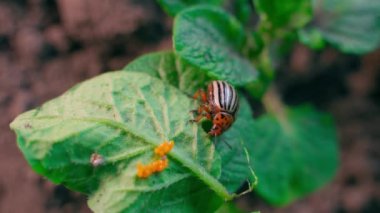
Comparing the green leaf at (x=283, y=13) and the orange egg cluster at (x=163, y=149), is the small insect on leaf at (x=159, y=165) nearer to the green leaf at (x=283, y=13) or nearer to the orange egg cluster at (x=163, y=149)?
the orange egg cluster at (x=163, y=149)

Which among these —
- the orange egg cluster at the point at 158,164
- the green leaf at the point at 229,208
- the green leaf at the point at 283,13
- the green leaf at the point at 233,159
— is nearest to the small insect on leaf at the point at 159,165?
the orange egg cluster at the point at 158,164

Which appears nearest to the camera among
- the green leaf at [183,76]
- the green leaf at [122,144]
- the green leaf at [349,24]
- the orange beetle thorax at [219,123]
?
the green leaf at [122,144]

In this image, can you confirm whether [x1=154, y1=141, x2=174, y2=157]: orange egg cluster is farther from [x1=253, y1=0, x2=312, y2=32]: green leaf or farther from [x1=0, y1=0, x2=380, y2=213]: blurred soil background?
[x1=253, y1=0, x2=312, y2=32]: green leaf

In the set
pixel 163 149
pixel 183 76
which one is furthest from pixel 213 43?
pixel 163 149

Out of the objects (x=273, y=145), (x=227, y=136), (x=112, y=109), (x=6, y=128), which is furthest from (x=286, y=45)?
(x=6, y=128)

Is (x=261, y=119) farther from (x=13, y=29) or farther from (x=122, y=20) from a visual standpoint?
(x=13, y=29)

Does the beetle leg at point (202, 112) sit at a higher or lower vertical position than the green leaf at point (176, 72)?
lower

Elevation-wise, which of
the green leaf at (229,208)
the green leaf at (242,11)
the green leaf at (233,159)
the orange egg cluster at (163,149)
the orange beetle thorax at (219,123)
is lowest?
the green leaf at (229,208)
